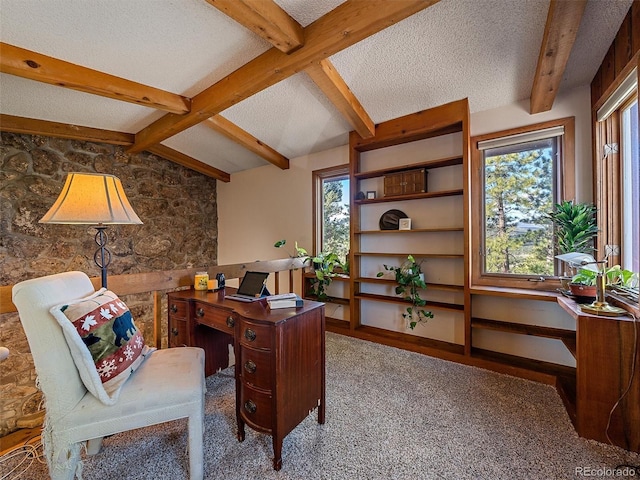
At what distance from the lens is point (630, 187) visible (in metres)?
1.78

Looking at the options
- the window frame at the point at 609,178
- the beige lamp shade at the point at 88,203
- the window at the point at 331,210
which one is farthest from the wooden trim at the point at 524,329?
the beige lamp shade at the point at 88,203

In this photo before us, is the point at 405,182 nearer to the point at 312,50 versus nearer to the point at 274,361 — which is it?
the point at 312,50

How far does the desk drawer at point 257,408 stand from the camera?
1.29m

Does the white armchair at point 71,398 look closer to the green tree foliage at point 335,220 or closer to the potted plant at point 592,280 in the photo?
the potted plant at point 592,280

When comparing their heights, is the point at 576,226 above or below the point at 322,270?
above

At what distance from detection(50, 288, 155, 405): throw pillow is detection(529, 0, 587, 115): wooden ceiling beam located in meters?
2.74

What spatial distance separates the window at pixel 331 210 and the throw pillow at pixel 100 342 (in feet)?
8.33

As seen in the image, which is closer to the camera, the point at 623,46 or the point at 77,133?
the point at 623,46

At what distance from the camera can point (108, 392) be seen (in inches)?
43.9

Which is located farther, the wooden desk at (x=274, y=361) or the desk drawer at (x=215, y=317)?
the desk drawer at (x=215, y=317)

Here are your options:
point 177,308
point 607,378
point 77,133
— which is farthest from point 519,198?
point 77,133

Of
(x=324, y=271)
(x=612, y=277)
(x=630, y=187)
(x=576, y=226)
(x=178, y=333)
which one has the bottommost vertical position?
(x=178, y=333)

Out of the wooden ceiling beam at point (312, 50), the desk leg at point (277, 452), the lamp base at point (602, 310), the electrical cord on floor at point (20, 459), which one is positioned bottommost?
the electrical cord on floor at point (20, 459)

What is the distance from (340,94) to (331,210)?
1.60m
